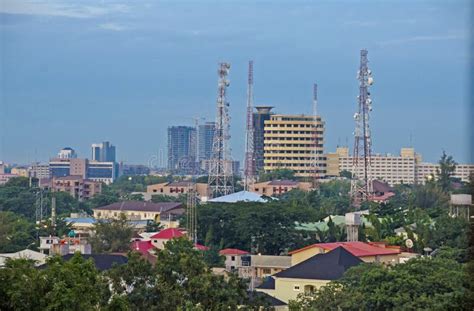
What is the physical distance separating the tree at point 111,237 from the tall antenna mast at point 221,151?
41.6 feet

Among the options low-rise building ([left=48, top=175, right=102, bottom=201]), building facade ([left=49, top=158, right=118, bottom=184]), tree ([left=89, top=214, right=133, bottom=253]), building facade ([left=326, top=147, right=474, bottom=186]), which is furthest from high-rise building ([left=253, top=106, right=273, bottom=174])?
tree ([left=89, top=214, right=133, bottom=253])

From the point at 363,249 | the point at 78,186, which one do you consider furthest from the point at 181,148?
the point at 363,249

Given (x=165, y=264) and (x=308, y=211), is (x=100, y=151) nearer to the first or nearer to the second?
(x=308, y=211)

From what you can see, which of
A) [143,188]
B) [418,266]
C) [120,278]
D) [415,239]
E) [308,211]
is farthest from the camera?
[143,188]

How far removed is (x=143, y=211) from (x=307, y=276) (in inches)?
557

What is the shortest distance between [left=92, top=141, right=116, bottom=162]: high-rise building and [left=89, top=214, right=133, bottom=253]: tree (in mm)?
41262

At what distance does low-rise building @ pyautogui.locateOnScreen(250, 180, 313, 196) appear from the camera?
1335 inches

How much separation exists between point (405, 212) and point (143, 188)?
1863 cm

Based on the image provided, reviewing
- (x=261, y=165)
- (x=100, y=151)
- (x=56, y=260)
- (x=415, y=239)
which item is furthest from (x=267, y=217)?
(x=100, y=151)

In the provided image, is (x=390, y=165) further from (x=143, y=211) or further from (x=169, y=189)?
(x=143, y=211)

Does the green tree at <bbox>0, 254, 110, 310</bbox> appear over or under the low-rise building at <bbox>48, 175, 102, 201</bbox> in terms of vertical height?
over

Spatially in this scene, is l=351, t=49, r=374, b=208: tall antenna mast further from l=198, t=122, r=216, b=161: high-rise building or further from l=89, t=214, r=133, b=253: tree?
l=198, t=122, r=216, b=161: high-rise building

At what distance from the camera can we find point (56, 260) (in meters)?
7.44

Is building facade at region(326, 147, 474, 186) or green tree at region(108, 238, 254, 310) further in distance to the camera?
building facade at region(326, 147, 474, 186)
